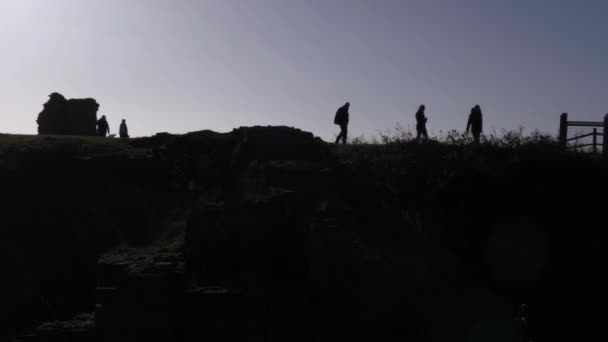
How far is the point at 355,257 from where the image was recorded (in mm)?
12477

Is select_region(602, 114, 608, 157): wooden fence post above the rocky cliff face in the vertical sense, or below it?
above

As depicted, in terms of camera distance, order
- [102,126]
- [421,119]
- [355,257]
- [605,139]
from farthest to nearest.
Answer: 1. [102,126]
2. [421,119]
3. [605,139]
4. [355,257]

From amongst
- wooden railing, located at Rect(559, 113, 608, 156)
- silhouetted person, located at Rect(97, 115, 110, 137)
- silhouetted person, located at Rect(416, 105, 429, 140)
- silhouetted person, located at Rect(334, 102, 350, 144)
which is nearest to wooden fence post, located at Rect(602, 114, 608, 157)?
wooden railing, located at Rect(559, 113, 608, 156)

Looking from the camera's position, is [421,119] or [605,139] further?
[421,119]

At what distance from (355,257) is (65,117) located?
77.5 feet

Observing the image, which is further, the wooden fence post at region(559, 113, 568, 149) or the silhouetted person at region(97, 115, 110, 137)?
the silhouetted person at region(97, 115, 110, 137)

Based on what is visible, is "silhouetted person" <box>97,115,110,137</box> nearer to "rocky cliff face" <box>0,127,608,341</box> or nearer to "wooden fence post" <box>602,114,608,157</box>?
"rocky cliff face" <box>0,127,608,341</box>

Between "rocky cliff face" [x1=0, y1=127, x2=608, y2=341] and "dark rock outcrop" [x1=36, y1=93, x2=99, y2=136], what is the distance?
49.9 ft

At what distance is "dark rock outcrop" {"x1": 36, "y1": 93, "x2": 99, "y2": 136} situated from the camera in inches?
1241

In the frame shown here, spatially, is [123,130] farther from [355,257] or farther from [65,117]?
[355,257]

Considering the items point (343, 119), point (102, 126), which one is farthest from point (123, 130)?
point (343, 119)

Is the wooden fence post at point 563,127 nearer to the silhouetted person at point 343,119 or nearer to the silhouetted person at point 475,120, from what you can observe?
the silhouetted person at point 475,120

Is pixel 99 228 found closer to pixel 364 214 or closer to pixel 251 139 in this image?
pixel 251 139

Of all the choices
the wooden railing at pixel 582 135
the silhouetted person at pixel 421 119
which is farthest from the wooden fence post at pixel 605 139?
the silhouetted person at pixel 421 119
